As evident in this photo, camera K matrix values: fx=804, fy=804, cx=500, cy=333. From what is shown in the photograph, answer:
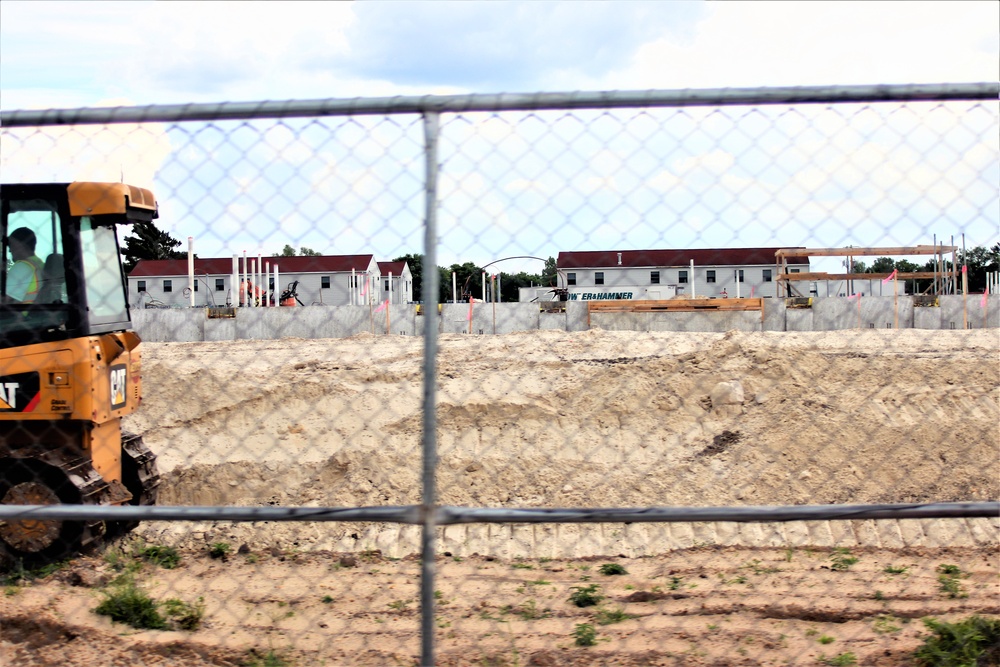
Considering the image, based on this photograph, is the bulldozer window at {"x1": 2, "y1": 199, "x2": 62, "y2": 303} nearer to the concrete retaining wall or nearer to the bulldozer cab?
the bulldozer cab

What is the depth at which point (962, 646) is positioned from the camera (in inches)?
133

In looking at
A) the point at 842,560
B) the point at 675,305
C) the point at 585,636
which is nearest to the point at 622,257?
the point at 585,636

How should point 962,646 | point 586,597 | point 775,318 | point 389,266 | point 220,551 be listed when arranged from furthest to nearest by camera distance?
point 775,318, point 220,551, point 586,597, point 389,266, point 962,646

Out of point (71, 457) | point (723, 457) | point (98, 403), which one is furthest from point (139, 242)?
point (723, 457)

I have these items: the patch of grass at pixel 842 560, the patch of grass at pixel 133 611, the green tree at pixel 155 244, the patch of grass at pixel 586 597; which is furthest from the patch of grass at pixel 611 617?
the green tree at pixel 155 244

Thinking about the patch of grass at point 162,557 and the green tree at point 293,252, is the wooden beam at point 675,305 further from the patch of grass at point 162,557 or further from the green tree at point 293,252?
the green tree at point 293,252

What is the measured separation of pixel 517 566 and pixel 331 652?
2495 mm

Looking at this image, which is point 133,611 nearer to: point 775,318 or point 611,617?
point 611,617

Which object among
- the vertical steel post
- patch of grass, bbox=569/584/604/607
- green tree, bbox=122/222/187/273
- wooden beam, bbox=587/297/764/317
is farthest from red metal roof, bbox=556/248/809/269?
wooden beam, bbox=587/297/764/317

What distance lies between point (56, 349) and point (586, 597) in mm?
3872

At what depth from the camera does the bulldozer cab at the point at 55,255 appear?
5430 mm

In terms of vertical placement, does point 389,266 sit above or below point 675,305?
below

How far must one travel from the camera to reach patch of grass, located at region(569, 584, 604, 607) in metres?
4.78

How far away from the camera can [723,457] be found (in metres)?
9.70
